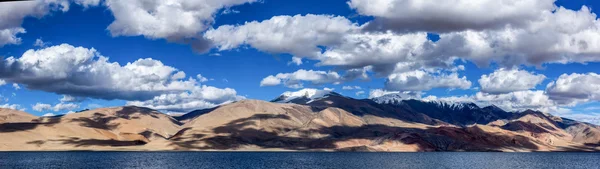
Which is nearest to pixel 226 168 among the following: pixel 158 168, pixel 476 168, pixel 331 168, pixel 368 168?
pixel 158 168

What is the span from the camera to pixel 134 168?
13650 centimetres

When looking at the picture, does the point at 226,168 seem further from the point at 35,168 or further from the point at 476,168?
the point at 476,168

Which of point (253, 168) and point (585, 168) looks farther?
point (585, 168)

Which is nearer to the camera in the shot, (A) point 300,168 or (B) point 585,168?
(A) point 300,168

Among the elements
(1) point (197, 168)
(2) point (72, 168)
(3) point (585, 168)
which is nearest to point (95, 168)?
(2) point (72, 168)

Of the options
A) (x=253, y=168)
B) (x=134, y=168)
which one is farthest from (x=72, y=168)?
(x=253, y=168)

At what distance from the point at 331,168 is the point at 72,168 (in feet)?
205

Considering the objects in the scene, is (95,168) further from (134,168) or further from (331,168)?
(331,168)

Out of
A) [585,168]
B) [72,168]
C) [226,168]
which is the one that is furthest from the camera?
[585,168]

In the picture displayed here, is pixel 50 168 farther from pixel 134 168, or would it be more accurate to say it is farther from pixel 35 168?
pixel 134 168

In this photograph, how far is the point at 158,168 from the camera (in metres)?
139

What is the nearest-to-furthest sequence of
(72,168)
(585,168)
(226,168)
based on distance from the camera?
(72,168) < (226,168) < (585,168)

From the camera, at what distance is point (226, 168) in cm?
14100

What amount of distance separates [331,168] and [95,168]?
5740 cm
